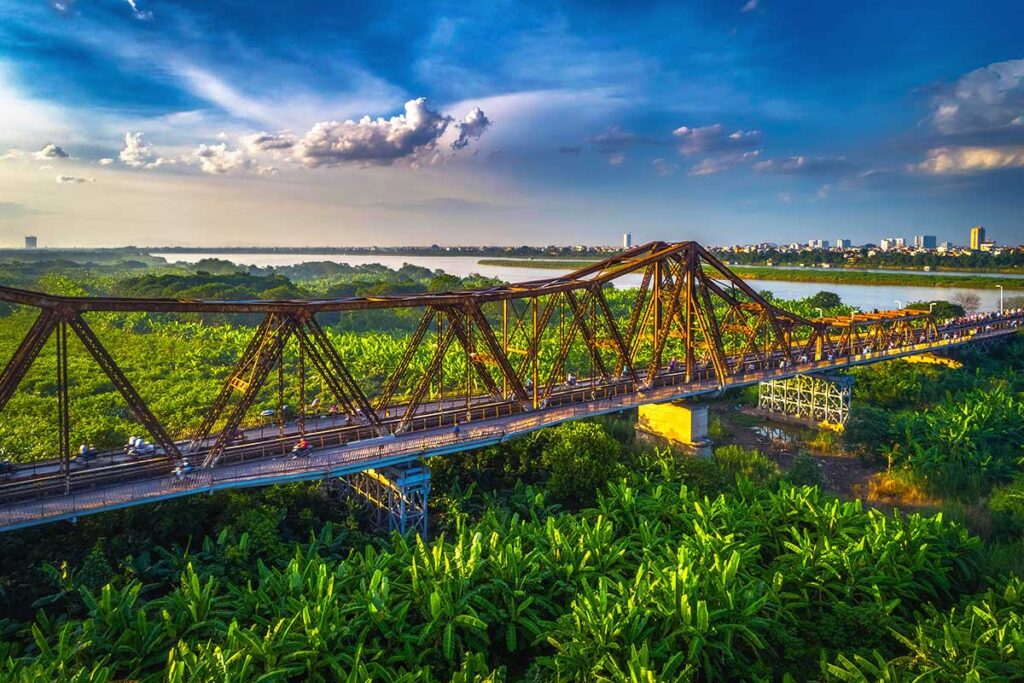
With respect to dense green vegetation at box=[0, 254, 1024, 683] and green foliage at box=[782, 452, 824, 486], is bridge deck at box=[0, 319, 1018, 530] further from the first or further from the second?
green foliage at box=[782, 452, 824, 486]

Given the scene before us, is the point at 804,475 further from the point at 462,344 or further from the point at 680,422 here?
the point at 462,344

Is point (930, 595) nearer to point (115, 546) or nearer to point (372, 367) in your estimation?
point (115, 546)

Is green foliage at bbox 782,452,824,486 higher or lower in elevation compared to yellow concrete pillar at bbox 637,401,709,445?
lower

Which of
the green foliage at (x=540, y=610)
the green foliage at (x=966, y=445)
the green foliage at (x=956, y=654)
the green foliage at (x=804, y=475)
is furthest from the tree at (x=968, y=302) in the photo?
the green foliage at (x=956, y=654)

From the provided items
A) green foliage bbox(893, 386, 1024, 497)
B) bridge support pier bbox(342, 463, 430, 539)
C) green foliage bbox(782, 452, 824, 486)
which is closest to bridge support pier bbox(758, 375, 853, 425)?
green foliage bbox(893, 386, 1024, 497)

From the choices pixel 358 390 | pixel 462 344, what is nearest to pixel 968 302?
pixel 462 344

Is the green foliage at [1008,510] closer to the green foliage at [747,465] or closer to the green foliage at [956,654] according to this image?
the green foliage at [747,465]

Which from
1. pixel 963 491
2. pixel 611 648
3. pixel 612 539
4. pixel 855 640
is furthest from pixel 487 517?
pixel 963 491
